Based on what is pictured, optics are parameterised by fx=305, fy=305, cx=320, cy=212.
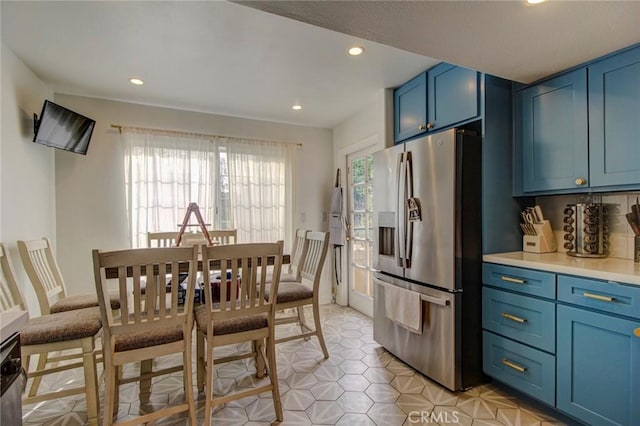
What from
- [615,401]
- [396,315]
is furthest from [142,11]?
[615,401]

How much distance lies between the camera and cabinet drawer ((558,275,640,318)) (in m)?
1.44

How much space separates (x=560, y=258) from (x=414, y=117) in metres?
1.57

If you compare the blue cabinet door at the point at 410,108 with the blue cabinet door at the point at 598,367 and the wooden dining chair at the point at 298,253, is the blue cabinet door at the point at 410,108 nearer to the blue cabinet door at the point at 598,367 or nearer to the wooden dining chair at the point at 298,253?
the wooden dining chair at the point at 298,253

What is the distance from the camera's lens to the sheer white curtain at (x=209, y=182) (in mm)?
3261

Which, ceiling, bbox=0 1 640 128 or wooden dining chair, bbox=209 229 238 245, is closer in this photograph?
ceiling, bbox=0 1 640 128

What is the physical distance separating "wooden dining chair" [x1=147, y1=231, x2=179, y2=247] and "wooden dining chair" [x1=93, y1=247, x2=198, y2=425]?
145 cm

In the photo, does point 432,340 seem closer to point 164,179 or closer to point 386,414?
point 386,414

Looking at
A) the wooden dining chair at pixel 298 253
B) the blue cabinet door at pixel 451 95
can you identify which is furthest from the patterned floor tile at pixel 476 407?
the blue cabinet door at pixel 451 95

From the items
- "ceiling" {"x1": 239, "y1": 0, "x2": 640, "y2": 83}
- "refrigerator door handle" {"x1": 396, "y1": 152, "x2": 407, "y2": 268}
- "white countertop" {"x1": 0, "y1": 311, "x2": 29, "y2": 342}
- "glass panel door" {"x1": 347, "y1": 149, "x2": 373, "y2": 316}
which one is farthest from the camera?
"glass panel door" {"x1": 347, "y1": 149, "x2": 373, "y2": 316}

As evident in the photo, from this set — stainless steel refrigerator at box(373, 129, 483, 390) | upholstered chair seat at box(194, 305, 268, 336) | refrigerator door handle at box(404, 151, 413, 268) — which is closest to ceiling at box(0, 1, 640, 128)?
stainless steel refrigerator at box(373, 129, 483, 390)

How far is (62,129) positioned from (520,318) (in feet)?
12.6

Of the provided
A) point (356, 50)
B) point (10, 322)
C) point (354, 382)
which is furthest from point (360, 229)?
point (10, 322)

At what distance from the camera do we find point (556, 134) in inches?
80.0

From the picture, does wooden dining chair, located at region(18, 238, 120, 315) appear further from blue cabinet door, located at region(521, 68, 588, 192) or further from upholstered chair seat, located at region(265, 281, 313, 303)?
blue cabinet door, located at region(521, 68, 588, 192)
